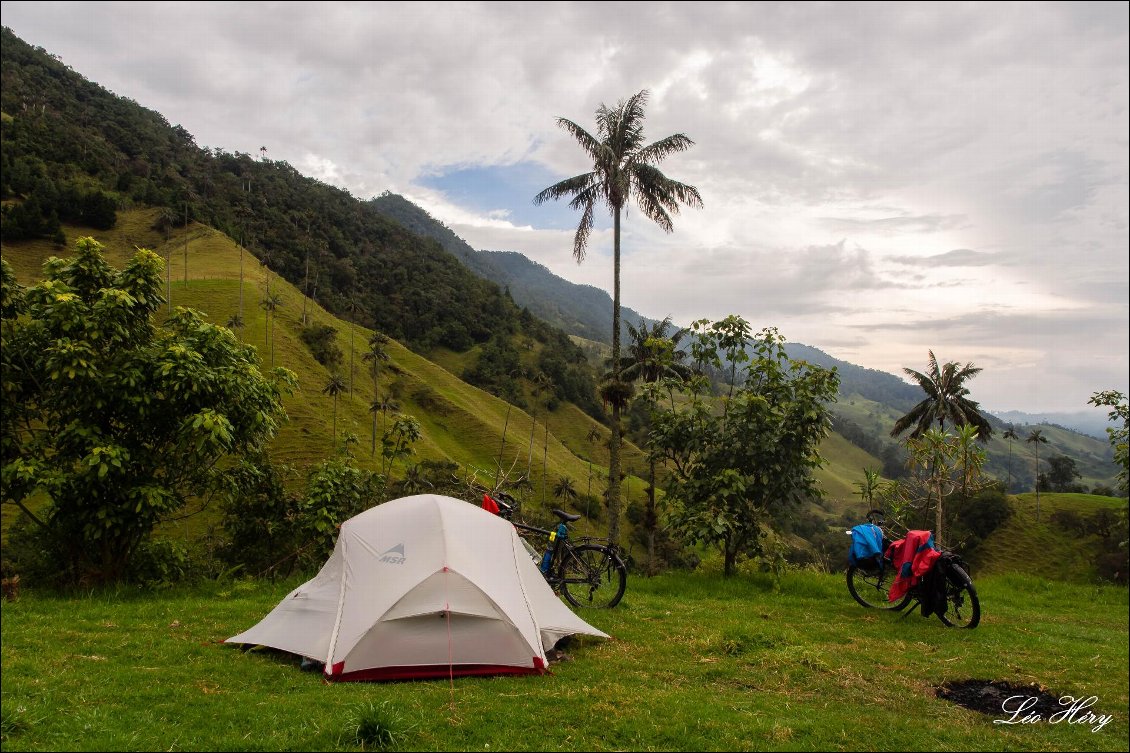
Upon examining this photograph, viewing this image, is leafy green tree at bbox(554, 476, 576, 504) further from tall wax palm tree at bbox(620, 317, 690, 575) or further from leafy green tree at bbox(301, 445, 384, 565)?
leafy green tree at bbox(301, 445, 384, 565)

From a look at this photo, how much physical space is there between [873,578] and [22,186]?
10082cm

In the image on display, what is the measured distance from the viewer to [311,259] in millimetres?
109062

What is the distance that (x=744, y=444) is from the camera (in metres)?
12.5

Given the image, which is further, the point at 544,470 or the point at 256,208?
the point at 256,208

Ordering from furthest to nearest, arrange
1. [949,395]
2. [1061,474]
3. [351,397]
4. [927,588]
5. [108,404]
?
[1061,474], [351,397], [949,395], [108,404], [927,588]

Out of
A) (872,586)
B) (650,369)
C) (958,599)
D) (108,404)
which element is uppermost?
(650,369)

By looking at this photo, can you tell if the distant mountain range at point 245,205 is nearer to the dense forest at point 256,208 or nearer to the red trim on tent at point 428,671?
the dense forest at point 256,208

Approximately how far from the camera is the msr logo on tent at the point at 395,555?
7.20 metres

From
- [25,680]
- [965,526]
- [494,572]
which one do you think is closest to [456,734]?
[494,572]

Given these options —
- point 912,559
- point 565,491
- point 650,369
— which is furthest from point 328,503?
point 565,491

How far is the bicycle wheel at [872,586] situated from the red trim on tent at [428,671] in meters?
6.15

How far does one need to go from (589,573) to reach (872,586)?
5.31m

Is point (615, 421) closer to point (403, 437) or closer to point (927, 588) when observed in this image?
point (403, 437)

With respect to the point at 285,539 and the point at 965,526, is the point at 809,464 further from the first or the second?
the point at 965,526
